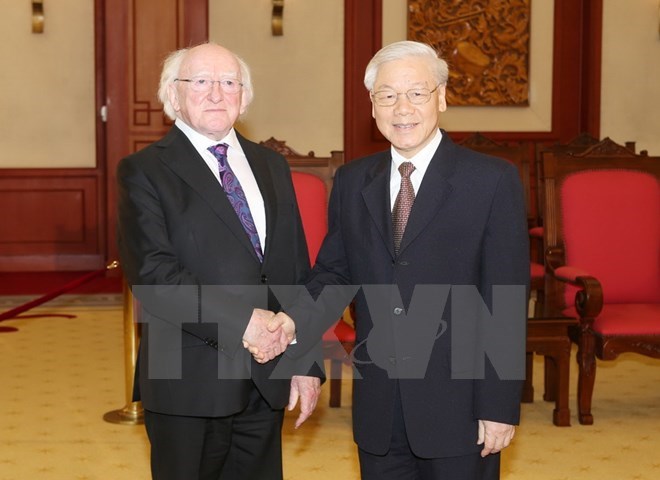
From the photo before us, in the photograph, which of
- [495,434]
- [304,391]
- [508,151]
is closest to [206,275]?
[304,391]

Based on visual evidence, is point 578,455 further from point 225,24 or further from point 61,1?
point 61,1

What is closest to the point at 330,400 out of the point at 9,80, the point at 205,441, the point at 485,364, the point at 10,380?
the point at 10,380

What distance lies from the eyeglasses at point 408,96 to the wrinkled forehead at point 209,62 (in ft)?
1.49

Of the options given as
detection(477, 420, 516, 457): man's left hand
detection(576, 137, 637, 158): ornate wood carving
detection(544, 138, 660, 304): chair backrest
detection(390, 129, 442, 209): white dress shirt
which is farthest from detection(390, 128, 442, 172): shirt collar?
detection(576, 137, 637, 158): ornate wood carving

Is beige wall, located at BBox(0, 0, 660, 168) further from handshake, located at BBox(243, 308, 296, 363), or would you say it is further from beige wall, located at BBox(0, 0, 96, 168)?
handshake, located at BBox(243, 308, 296, 363)

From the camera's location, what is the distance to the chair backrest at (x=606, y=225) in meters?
5.35

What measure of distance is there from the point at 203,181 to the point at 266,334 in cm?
42

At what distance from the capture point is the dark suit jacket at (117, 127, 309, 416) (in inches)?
101

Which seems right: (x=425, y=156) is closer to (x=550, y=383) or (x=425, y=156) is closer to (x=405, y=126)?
(x=405, y=126)

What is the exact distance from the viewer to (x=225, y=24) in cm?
912

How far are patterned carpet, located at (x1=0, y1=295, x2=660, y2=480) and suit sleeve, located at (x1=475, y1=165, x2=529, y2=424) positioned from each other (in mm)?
1822

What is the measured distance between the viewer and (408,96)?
2428mm

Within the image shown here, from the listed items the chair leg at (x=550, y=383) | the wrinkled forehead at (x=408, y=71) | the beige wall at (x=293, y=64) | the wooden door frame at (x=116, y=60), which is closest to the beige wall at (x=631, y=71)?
the beige wall at (x=293, y=64)

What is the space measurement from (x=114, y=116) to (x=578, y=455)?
19.6 ft
